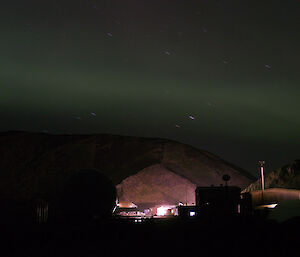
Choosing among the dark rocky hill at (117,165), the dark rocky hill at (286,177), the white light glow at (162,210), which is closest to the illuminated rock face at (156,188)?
the dark rocky hill at (117,165)

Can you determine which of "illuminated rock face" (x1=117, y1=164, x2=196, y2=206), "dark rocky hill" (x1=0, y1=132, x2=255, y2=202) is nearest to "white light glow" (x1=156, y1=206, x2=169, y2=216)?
"illuminated rock face" (x1=117, y1=164, x2=196, y2=206)

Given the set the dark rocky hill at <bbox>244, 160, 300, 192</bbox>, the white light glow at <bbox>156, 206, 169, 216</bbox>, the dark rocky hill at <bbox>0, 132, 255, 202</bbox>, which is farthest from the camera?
the dark rocky hill at <bbox>0, 132, 255, 202</bbox>

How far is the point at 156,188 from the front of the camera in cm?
9056

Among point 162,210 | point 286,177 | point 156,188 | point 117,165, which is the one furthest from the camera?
point 117,165

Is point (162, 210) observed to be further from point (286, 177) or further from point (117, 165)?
point (286, 177)

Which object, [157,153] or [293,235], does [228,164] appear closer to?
[157,153]

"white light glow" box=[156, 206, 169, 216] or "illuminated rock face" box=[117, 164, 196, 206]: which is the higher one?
"illuminated rock face" box=[117, 164, 196, 206]

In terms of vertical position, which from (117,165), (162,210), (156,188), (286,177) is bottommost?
(162,210)

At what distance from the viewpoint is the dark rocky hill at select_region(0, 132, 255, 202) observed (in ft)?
292

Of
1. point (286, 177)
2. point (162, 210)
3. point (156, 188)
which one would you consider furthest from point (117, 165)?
point (286, 177)

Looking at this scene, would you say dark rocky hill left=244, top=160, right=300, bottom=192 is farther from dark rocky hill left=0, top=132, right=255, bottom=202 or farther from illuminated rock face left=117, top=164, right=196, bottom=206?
illuminated rock face left=117, top=164, right=196, bottom=206

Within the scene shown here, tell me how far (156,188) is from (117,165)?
956 centimetres

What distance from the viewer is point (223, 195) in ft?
131

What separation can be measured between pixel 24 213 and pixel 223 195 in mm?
18340
